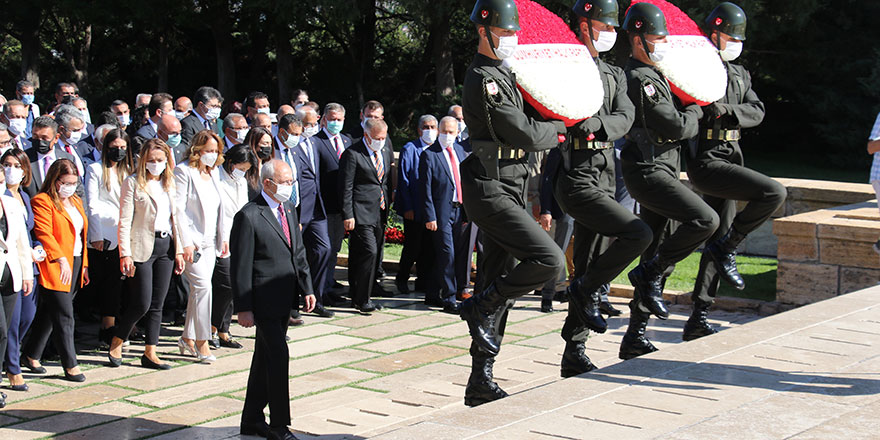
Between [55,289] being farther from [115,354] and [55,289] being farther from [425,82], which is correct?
[425,82]

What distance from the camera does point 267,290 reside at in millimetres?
6246

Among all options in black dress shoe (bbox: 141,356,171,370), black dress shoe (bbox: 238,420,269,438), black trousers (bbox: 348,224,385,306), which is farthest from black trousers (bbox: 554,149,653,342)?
black trousers (bbox: 348,224,385,306)

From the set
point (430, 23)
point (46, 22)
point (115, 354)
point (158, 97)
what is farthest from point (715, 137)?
point (46, 22)

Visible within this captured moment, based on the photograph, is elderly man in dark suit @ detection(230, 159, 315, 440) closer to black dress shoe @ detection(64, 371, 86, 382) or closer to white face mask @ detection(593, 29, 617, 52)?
black dress shoe @ detection(64, 371, 86, 382)

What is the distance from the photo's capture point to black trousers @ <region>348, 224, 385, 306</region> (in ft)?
33.9

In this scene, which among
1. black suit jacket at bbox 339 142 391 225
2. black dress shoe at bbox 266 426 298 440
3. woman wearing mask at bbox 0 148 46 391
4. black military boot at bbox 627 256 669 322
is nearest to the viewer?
black dress shoe at bbox 266 426 298 440

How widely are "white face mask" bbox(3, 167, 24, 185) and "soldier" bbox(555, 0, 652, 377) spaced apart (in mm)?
3639

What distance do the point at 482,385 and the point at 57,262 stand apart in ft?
11.3

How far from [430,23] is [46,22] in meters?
16.4

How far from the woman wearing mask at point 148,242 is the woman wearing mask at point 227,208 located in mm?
446

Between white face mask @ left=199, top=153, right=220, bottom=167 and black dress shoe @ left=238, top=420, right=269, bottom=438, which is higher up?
white face mask @ left=199, top=153, right=220, bottom=167

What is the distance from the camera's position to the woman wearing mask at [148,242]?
814cm

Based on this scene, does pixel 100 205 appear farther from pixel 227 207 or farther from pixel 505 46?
pixel 505 46

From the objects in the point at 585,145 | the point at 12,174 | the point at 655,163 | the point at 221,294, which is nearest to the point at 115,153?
the point at 12,174
